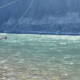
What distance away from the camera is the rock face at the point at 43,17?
134875 millimetres

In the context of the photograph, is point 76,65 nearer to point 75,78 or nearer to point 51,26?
point 75,78

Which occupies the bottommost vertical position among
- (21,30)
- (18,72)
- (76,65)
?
(21,30)

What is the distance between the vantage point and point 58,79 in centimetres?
1923

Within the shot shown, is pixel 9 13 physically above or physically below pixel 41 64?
below

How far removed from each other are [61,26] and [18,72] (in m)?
115

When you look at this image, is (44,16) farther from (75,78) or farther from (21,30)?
(75,78)

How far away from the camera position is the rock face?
134875mm

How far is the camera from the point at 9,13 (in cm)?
15275

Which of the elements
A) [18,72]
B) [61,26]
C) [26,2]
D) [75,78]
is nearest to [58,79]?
[75,78]

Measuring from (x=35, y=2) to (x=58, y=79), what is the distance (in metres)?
134

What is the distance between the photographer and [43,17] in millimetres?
142750

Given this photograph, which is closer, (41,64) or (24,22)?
(41,64)

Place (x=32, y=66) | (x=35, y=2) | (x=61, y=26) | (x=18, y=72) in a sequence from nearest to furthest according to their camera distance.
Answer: (x=18, y=72)
(x=32, y=66)
(x=61, y=26)
(x=35, y=2)

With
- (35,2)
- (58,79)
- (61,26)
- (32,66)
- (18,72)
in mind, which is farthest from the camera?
(35,2)
